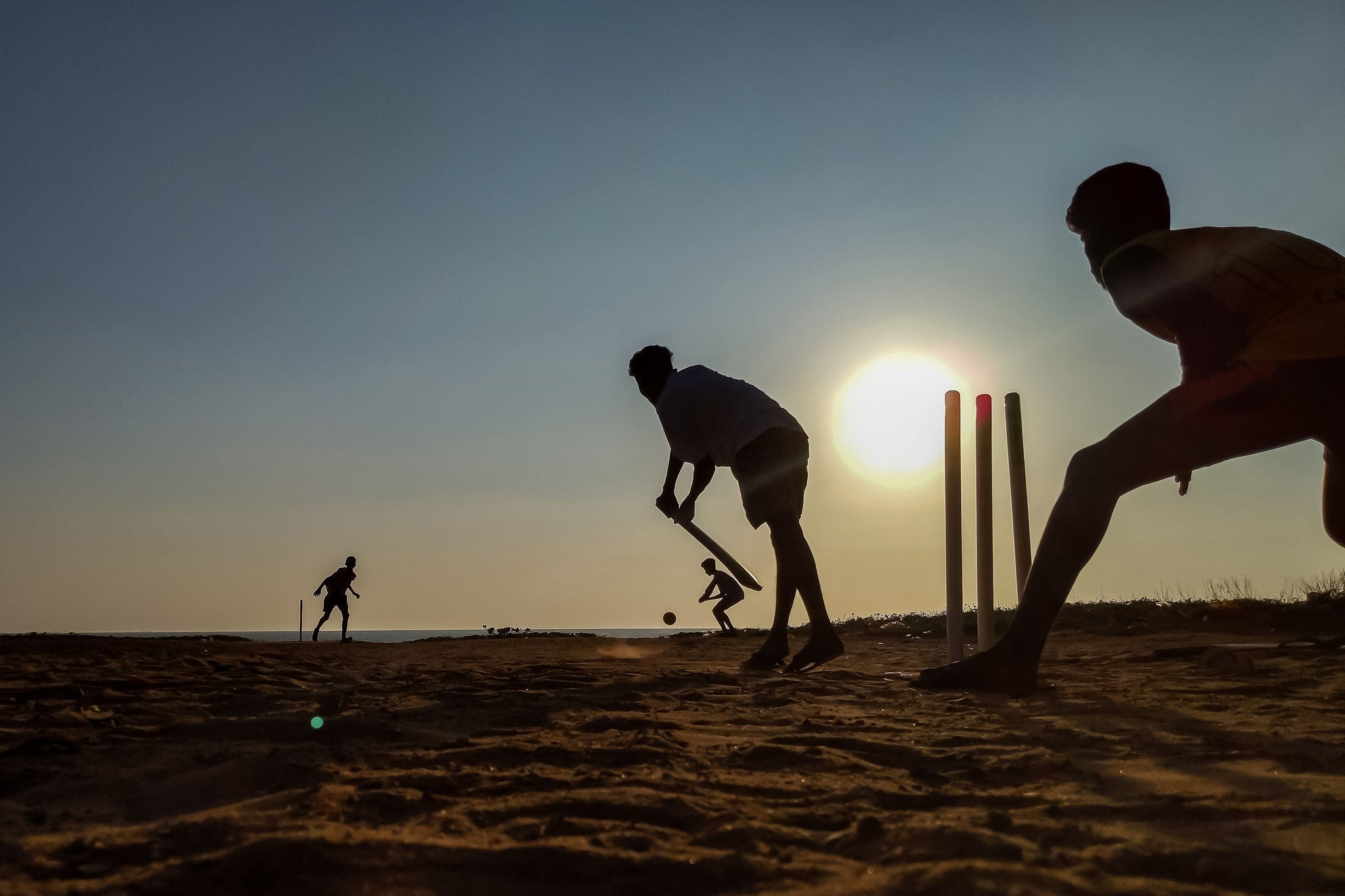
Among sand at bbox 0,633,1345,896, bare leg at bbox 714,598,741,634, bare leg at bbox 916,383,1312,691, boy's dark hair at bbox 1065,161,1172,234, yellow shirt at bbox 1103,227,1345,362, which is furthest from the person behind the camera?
bare leg at bbox 714,598,741,634

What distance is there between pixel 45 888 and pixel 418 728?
115cm

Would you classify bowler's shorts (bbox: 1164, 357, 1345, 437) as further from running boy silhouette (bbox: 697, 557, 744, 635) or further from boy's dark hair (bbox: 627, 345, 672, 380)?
running boy silhouette (bbox: 697, 557, 744, 635)

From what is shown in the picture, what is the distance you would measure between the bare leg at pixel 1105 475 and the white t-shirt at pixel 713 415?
1.95 meters

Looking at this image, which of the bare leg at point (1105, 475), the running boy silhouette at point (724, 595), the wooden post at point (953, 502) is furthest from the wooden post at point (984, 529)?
the running boy silhouette at point (724, 595)

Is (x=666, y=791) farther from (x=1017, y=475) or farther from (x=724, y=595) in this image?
(x=724, y=595)

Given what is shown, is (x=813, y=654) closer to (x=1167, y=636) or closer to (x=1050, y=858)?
(x=1050, y=858)

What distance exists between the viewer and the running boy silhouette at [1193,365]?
8.73 ft

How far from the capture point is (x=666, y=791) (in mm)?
1661

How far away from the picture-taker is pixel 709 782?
5.71 ft

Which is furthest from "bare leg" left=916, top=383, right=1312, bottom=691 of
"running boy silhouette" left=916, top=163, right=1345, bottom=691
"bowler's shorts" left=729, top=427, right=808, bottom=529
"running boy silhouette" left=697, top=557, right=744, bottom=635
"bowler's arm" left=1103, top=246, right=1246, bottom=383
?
"running boy silhouette" left=697, top=557, right=744, bottom=635

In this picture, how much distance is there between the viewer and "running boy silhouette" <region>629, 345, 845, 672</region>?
462cm

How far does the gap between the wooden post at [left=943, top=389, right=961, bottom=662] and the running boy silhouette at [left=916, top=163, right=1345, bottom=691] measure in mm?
1189

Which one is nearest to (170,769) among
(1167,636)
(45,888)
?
(45,888)

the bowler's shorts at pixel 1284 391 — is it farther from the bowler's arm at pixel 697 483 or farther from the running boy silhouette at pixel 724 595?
the running boy silhouette at pixel 724 595
